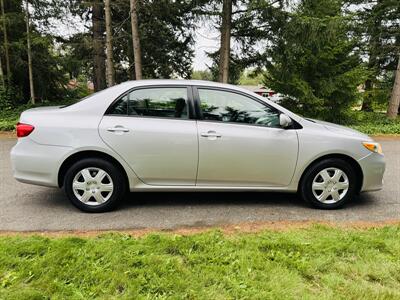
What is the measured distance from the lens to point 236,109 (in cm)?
427

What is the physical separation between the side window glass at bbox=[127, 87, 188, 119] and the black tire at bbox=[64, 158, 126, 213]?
0.73 m

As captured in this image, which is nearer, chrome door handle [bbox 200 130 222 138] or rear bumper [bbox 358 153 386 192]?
chrome door handle [bbox 200 130 222 138]

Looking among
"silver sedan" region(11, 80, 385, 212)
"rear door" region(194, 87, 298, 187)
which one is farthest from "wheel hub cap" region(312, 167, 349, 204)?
"rear door" region(194, 87, 298, 187)

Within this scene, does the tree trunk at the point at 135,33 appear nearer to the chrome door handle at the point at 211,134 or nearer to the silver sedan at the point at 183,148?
the silver sedan at the point at 183,148

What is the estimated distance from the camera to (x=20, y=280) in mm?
2514

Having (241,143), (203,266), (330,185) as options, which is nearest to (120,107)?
(241,143)

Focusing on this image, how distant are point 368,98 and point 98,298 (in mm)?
20355

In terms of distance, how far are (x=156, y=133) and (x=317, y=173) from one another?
212 cm

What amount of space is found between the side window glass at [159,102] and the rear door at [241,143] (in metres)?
0.22

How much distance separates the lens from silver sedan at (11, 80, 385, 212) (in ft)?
13.3

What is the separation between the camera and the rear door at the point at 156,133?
4051mm

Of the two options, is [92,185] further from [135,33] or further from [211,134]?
[135,33]

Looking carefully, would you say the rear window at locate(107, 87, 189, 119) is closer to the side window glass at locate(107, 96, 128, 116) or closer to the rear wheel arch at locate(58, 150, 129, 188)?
the side window glass at locate(107, 96, 128, 116)

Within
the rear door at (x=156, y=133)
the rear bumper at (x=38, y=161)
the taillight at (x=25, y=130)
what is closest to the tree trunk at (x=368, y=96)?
the rear door at (x=156, y=133)
